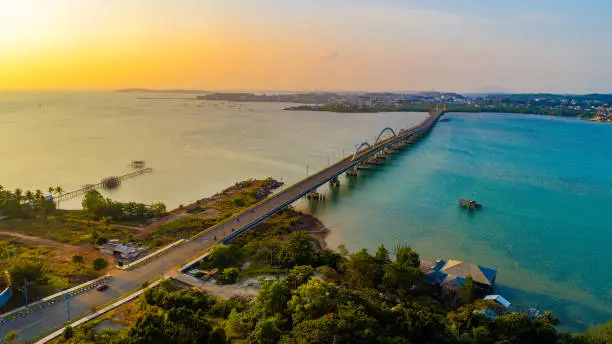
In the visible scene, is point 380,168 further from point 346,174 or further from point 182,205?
point 182,205

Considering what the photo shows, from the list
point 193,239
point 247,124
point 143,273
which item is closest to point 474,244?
point 193,239

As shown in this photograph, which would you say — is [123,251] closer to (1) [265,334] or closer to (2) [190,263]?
(2) [190,263]

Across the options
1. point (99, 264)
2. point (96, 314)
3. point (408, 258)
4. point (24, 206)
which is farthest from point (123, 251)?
point (408, 258)

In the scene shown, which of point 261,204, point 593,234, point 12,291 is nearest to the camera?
point 12,291

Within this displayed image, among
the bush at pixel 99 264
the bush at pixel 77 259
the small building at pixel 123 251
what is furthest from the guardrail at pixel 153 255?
the bush at pixel 77 259

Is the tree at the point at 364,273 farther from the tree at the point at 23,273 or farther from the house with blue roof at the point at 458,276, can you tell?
the tree at the point at 23,273

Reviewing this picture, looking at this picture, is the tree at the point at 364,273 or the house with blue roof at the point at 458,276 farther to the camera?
the house with blue roof at the point at 458,276
